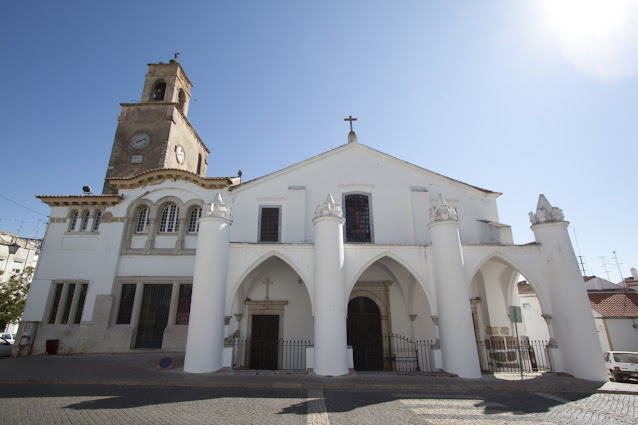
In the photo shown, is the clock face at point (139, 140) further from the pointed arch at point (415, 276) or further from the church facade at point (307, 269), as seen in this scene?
the pointed arch at point (415, 276)

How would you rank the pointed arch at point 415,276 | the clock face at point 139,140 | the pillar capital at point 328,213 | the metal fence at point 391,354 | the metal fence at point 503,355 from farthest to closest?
the clock face at point 139,140, the metal fence at point 391,354, the metal fence at point 503,355, the pillar capital at point 328,213, the pointed arch at point 415,276

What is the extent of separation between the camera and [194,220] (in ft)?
55.3

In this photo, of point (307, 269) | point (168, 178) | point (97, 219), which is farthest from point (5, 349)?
point (307, 269)

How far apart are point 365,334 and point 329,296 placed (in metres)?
4.16

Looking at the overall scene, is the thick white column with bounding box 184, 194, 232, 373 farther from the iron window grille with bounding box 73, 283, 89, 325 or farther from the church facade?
the iron window grille with bounding box 73, 283, 89, 325

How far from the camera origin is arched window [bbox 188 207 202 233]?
54.5 ft

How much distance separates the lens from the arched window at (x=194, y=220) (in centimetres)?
1661

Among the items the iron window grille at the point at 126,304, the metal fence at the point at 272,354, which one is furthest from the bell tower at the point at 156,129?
the metal fence at the point at 272,354

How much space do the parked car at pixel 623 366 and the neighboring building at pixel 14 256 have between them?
39887mm

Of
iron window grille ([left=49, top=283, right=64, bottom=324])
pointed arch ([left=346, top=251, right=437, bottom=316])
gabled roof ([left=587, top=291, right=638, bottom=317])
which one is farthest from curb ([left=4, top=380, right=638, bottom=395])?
gabled roof ([left=587, top=291, right=638, bottom=317])

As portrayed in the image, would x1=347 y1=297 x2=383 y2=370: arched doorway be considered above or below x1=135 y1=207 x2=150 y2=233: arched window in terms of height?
below

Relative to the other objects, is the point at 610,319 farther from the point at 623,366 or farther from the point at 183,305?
the point at 183,305

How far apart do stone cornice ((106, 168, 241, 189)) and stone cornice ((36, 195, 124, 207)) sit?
2.79 feet

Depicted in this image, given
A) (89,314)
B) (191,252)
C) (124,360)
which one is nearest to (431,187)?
(191,252)
